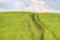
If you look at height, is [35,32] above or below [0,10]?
below

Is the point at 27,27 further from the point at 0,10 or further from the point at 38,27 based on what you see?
the point at 0,10

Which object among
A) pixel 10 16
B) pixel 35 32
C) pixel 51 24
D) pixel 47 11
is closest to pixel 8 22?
pixel 10 16

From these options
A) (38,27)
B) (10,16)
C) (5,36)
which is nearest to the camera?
(5,36)

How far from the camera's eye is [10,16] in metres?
1.05

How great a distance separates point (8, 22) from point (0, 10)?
10.4 inches

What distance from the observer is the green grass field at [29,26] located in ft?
2.80

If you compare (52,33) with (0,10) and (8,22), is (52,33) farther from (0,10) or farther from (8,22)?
(0,10)

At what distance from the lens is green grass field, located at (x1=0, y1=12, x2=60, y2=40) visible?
2.80 feet

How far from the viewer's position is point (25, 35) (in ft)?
2.81

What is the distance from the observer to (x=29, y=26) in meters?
0.95

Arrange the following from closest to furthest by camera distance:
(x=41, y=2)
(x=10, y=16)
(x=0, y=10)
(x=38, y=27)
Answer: (x=38, y=27) < (x=10, y=16) < (x=0, y=10) < (x=41, y=2)

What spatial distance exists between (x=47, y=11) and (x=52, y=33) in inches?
15.2

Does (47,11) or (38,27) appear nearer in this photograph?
(38,27)

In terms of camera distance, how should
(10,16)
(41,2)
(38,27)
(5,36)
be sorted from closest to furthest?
(5,36) < (38,27) < (10,16) < (41,2)
